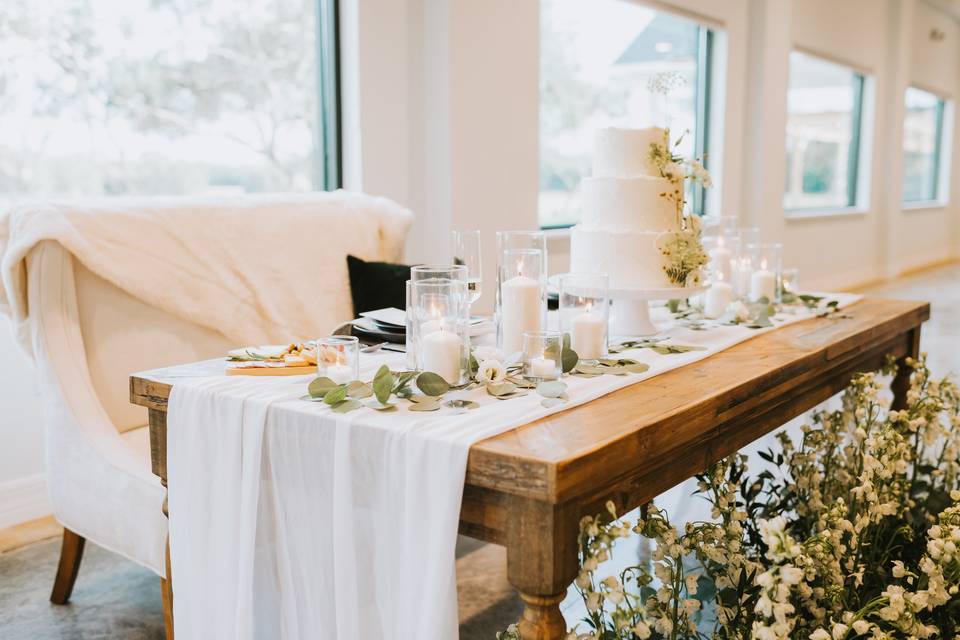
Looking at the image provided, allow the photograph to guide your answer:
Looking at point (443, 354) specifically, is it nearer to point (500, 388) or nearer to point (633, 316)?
point (500, 388)

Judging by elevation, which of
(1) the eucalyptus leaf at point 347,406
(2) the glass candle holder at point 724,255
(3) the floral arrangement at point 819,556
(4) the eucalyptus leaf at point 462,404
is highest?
(2) the glass candle holder at point 724,255

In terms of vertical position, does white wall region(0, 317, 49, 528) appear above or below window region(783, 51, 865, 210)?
below

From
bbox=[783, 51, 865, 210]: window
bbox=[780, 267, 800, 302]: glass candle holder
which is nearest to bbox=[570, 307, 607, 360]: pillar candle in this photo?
bbox=[780, 267, 800, 302]: glass candle holder

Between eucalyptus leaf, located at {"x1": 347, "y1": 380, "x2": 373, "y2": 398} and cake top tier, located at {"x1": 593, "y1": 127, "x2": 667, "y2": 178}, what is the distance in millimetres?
835

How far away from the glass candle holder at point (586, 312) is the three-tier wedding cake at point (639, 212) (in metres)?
0.29

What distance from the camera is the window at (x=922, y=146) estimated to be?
10711mm

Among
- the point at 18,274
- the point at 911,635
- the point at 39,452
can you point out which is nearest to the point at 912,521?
A: the point at 911,635

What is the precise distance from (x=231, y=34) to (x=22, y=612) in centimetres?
218

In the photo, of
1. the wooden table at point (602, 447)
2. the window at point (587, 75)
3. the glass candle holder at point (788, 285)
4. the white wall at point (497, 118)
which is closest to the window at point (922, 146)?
the white wall at point (497, 118)

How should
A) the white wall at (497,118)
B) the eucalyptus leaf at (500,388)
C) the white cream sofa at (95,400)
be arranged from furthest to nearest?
the white wall at (497,118) < the white cream sofa at (95,400) < the eucalyptus leaf at (500,388)

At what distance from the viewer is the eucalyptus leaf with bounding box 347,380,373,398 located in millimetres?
1365

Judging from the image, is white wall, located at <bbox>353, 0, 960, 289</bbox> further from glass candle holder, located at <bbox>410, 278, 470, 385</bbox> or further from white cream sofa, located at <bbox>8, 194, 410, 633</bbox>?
glass candle holder, located at <bbox>410, 278, 470, 385</bbox>

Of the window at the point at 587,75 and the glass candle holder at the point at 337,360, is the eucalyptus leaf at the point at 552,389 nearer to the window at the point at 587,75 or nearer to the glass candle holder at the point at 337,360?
the glass candle holder at the point at 337,360

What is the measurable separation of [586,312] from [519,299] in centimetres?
12
